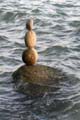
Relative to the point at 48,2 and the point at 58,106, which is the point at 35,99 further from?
the point at 48,2

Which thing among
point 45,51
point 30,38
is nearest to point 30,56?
point 30,38

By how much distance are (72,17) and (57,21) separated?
53cm

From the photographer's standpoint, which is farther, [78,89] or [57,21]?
[57,21]

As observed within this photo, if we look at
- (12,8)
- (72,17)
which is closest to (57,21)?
(72,17)

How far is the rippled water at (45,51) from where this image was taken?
6.16m

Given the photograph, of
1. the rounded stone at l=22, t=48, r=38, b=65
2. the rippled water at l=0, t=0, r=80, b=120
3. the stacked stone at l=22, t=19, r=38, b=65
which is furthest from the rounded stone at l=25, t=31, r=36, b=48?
the rippled water at l=0, t=0, r=80, b=120

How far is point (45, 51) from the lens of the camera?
8953 millimetres

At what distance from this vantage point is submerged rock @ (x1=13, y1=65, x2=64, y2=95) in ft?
22.3

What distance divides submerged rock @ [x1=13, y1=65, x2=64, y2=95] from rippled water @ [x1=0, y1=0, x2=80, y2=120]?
0.14 meters

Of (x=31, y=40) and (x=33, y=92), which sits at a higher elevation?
(x=31, y=40)

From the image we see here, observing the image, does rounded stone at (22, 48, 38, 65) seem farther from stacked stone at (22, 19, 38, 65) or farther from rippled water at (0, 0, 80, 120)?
rippled water at (0, 0, 80, 120)

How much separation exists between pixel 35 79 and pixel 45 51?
2.10 metres

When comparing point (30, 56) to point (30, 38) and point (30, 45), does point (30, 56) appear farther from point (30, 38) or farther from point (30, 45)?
point (30, 38)

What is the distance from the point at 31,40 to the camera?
6961 millimetres
